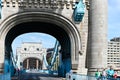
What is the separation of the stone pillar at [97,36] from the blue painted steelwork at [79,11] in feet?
3.48

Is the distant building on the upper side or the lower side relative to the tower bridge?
upper

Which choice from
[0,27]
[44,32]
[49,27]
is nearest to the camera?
[0,27]

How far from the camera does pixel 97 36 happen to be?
31234mm

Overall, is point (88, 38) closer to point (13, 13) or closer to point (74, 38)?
Result: point (74, 38)

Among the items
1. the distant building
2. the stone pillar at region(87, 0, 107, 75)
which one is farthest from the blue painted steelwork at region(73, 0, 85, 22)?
the distant building

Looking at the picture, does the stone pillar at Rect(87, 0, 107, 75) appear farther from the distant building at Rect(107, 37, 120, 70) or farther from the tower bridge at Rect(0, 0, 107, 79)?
the distant building at Rect(107, 37, 120, 70)

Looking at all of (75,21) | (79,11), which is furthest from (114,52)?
(79,11)

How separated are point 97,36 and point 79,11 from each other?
2696 millimetres

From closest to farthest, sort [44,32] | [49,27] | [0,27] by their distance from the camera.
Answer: [0,27] → [49,27] → [44,32]

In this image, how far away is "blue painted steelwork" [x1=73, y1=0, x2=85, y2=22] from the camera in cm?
3055

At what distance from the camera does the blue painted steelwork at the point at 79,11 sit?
3055 centimetres

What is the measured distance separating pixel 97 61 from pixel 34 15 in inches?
264

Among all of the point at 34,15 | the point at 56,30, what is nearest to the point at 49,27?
the point at 56,30

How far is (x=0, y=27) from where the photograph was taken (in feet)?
101
